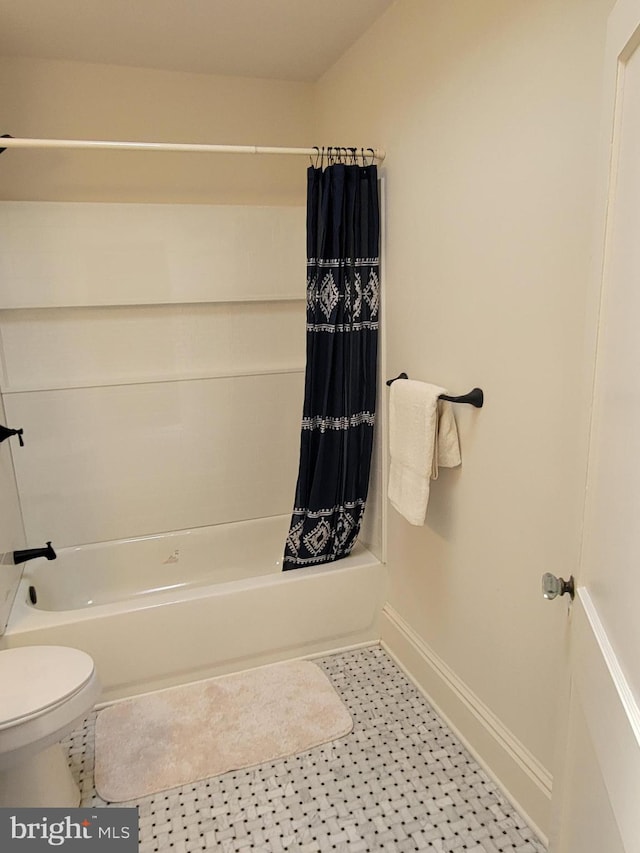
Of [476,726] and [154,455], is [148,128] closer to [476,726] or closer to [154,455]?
[154,455]

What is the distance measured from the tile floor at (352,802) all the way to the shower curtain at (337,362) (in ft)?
2.55

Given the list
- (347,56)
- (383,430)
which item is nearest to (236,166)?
(347,56)

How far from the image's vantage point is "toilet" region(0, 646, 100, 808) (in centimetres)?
150

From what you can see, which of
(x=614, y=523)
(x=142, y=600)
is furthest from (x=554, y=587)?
(x=142, y=600)

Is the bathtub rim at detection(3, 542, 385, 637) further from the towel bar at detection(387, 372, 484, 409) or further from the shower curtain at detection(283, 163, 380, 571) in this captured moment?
the towel bar at detection(387, 372, 484, 409)

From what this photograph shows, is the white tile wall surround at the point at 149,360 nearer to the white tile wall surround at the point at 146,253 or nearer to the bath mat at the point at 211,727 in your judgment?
the white tile wall surround at the point at 146,253

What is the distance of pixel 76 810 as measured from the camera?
1.66 m

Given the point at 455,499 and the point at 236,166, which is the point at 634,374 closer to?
the point at 455,499

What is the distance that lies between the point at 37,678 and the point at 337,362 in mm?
1482

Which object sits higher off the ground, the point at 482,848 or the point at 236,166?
the point at 236,166

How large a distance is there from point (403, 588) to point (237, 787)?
954mm

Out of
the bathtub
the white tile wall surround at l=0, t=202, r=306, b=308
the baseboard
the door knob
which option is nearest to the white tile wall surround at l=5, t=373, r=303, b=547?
the bathtub

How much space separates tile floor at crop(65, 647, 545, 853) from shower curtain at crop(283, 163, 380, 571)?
2.55 ft

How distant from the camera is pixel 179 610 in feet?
7.34
